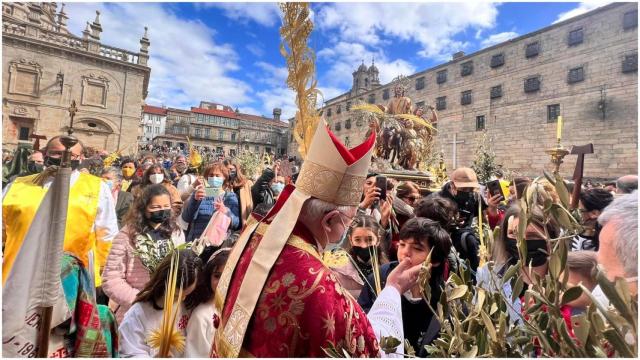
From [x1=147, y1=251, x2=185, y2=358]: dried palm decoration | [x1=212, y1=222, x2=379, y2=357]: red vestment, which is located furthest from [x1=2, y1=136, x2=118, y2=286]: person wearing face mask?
[x1=212, y1=222, x2=379, y2=357]: red vestment

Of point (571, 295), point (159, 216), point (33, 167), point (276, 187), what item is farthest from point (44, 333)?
point (33, 167)

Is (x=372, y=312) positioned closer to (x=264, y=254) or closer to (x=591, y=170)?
(x=264, y=254)

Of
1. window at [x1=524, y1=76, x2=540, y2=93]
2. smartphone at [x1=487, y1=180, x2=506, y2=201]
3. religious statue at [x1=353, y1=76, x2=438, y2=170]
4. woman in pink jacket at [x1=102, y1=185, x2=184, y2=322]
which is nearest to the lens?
woman in pink jacket at [x1=102, y1=185, x2=184, y2=322]

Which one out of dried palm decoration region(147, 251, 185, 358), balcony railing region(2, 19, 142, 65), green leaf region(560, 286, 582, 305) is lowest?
dried palm decoration region(147, 251, 185, 358)

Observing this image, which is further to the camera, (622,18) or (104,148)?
(104,148)

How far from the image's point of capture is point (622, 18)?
19.3 m

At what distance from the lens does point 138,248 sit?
2.93 m

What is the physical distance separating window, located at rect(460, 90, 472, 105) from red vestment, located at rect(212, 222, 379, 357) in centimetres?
2941

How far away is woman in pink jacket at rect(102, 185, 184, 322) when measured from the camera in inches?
113

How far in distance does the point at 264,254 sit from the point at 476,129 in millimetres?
28509

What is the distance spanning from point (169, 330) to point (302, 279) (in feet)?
4.44

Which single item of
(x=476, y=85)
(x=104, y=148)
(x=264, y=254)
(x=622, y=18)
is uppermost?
(x=622, y=18)

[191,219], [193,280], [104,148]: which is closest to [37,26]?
[104,148]

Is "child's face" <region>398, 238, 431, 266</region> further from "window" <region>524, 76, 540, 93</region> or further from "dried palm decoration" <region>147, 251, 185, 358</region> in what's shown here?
"window" <region>524, 76, 540, 93</region>
